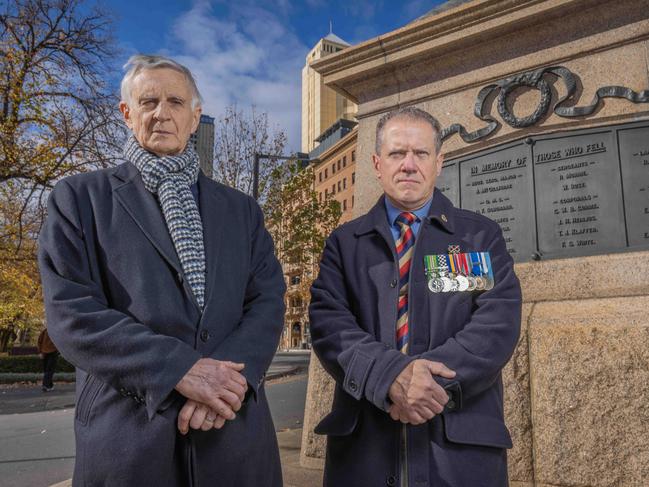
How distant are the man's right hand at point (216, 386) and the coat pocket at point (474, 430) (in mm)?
734

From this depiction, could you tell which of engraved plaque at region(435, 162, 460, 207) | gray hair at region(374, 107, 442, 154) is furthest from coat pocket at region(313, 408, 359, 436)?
engraved plaque at region(435, 162, 460, 207)

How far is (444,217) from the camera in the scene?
2.38m

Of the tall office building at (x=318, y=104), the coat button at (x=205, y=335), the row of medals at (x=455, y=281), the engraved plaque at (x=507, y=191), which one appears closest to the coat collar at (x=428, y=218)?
the row of medals at (x=455, y=281)

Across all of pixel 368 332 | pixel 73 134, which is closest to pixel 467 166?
pixel 368 332

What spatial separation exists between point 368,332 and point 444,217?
578 millimetres

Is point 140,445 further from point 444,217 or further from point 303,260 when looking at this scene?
point 303,260

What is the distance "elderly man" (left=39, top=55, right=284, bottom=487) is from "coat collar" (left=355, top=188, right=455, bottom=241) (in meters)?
0.43

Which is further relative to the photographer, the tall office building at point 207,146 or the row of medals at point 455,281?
the tall office building at point 207,146

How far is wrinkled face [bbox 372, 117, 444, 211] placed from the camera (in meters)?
2.37

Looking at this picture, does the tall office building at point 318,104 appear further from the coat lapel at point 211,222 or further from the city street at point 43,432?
the coat lapel at point 211,222

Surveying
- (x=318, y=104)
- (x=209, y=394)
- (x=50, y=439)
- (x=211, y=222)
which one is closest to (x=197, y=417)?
(x=209, y=394)

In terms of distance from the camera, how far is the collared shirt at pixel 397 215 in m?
2.43

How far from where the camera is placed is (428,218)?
2371 millimetres

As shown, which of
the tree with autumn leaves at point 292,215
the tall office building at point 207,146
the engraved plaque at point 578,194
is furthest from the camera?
the tree with autumn leaves at point 292,215
